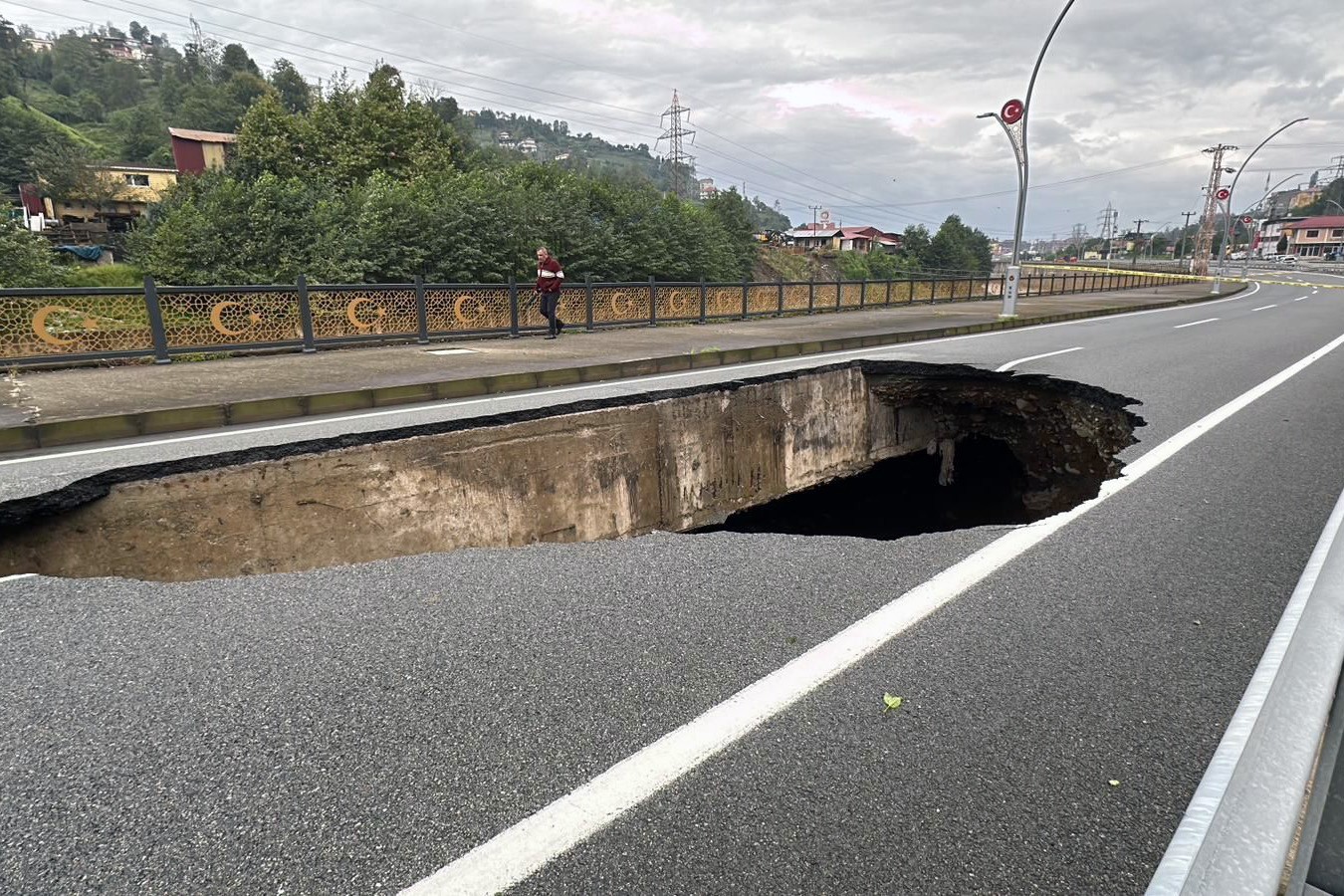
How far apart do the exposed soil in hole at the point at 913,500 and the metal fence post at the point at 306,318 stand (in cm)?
767

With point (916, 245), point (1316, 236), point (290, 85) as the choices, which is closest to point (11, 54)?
point (290, 85)

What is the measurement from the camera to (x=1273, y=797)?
1113mm

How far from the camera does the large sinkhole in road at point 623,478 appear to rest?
4.83 m

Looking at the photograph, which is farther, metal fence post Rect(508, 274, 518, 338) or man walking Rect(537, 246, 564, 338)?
metal fence post Rect(508, 274, 518, 338)

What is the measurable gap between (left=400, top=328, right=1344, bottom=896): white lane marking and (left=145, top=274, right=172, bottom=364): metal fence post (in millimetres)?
10642

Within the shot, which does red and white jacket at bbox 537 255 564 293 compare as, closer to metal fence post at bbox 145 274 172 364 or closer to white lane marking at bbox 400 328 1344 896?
metal fence post at bbox 145 274 172 364

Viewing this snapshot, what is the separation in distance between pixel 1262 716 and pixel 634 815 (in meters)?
1.38

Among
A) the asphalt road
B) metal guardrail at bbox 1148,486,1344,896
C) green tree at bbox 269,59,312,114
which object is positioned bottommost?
the asphalt road

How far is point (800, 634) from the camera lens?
2.78 m

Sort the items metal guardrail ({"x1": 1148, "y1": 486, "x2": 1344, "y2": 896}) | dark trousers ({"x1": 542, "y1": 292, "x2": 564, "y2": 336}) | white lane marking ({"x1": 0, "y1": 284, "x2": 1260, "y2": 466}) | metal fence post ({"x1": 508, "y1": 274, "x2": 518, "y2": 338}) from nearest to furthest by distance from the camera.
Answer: metal guardrail ({"x1": 1148, "y1": 486, "x2": 1344, "y2": 896}) → white lane marking ({"x1": 0, "y1": 284, "x2": 1260, "y2": 466}) → dark trousers ({"x1": 542, "y1": 292, "x2": 564, "y2": 336}) → metal fence post ({"x1": 508, "y1": 274, "x2": 518, "y2": 338})

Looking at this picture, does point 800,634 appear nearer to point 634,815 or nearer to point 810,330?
point 634,815

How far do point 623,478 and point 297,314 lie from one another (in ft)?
23.2

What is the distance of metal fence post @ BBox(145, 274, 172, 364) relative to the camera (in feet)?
31.4

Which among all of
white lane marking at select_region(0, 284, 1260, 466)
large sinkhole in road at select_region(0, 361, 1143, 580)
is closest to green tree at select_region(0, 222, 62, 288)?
white lane marking at select_region(0, 284, 1260, 466)
